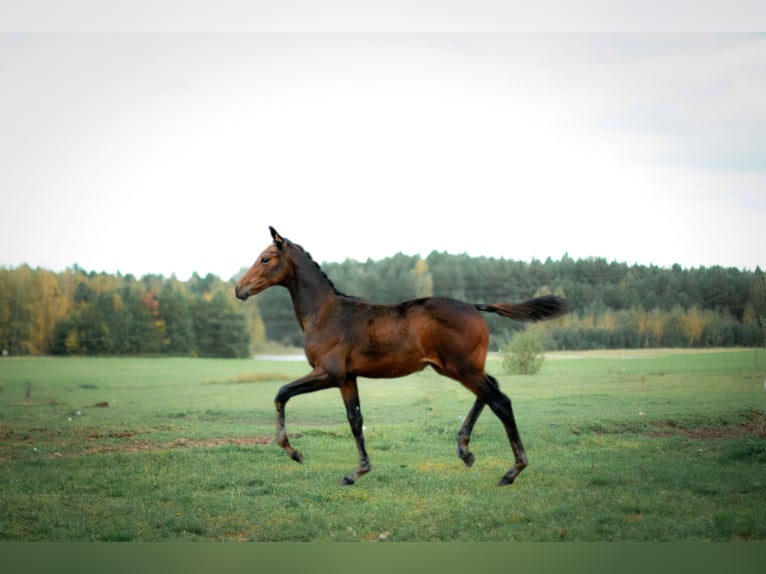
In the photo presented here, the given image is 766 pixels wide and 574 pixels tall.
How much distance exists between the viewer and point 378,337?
5070 millimetres

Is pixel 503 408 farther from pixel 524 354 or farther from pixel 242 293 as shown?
pixel 524 354

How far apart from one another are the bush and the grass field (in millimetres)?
159

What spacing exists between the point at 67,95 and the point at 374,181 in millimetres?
3382

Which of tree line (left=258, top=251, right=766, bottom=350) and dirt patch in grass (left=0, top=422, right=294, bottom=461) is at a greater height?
tree line (left=258, top=251, right=766, bottom=350)

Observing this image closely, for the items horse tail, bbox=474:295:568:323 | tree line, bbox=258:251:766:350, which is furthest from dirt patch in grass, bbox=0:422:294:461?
horse tail, bbox=474:295:568:323

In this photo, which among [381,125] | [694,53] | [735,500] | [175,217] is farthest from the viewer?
[175,217]

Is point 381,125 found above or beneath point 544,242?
above

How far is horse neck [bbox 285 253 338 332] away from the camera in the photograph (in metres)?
5.25

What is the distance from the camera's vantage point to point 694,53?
712 centimetres

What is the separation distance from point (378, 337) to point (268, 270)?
94 centimetres

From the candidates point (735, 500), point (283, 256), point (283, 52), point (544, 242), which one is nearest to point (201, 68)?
point (283, 52)

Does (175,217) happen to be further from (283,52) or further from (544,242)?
(544,242)

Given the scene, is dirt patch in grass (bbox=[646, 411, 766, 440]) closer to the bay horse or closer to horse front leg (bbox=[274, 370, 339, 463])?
the bay horse

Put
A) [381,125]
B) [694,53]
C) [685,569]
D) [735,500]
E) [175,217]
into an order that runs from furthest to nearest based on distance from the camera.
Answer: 1. [175,217]
2. [381,125]
3. [694,53]
4. [735,500]
5. [685,569]
